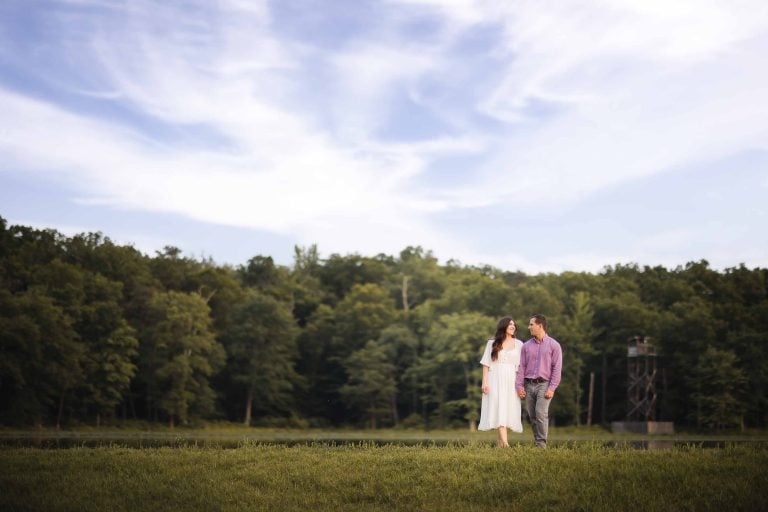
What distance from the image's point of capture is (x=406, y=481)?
46.1 feet

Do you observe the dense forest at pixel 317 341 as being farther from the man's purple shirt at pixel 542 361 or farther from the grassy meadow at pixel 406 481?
the man's purple shirt at pixel 542 361

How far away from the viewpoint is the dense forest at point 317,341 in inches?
2688

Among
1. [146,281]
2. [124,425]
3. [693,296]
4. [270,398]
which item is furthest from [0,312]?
[693,296]

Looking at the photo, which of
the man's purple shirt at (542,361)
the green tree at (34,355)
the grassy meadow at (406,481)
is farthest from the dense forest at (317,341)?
the man's purple shirt at (542,361)

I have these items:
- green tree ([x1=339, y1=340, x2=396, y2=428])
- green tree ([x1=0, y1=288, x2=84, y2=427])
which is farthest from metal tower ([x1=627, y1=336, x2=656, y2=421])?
green tree ([x1=0, y1=288, x2=84, y2=427])

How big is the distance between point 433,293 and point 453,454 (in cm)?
9146

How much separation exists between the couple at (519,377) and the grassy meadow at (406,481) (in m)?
1.13

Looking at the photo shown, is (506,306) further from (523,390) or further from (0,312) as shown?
(523,390)

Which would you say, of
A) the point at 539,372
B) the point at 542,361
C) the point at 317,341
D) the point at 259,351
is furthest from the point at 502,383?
the point at 317,341

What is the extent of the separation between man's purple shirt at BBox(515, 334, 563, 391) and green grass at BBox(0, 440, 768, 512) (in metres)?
1.64

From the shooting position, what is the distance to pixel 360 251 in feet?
375

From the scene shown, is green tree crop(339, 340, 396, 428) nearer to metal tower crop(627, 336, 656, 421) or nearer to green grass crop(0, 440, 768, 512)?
metal tower crop(627, 336, 656, 421)

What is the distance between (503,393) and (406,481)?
4.62 m

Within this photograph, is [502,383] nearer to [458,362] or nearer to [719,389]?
[719,389]
